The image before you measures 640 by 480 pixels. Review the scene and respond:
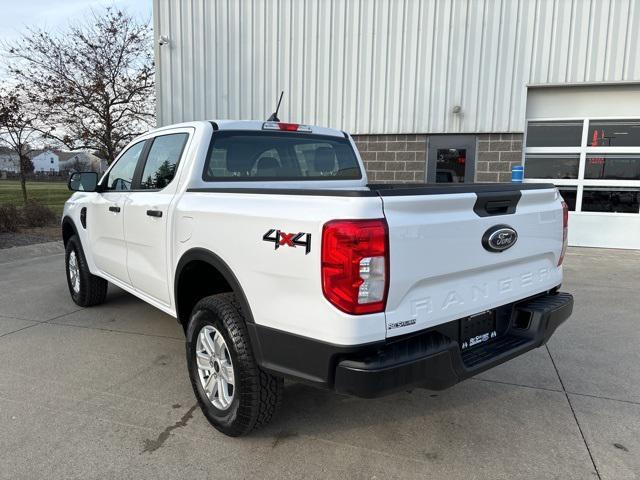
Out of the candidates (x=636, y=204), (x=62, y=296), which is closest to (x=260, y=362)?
(x=62, y=296)

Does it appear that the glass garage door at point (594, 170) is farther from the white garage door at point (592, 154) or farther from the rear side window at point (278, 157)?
the rear side window at point (278, 157)

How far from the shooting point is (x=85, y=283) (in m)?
5.24

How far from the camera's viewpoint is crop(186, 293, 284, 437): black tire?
2.55 meters

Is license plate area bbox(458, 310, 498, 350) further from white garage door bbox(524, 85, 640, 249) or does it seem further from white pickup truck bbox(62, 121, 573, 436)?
white garage door bbox(524, 85, 640, 249)

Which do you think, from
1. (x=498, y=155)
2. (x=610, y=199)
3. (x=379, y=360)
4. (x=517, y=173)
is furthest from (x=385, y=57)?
(x=379, y=360)

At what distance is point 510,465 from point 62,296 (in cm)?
548

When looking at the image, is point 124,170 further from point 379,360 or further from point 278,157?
point 379,360

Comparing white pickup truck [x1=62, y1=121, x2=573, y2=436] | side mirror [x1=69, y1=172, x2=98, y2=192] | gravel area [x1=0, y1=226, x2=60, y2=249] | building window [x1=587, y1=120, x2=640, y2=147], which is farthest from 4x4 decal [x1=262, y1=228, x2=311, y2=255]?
gravel area [x1=0, y1=226, x2=60, y2=249]

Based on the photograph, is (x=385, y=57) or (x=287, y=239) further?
(x=385, y=57)

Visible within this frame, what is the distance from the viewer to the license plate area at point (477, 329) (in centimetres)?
254

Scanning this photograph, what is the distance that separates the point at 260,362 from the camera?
246cm

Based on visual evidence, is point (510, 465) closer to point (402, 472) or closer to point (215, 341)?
point (402, 472)

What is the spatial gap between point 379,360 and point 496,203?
1.08 meters

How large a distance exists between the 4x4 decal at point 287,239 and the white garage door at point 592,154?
8.84m
